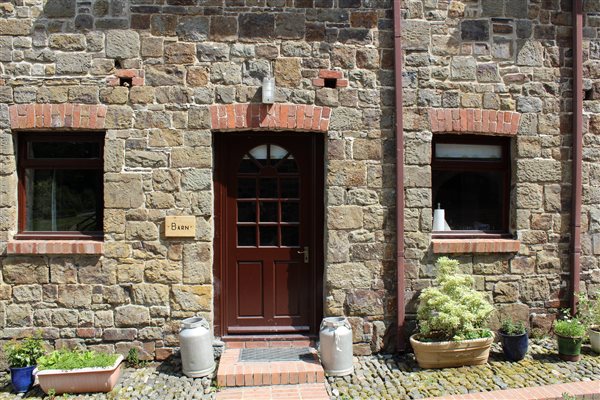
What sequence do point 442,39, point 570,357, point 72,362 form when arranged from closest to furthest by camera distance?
1. point 72,362
2. point 570,357
3. point 442,39

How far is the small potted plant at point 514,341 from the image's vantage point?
493 centimetres

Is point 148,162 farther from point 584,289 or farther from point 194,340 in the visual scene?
point 584,289

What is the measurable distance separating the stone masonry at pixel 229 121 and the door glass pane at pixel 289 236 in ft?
1.41

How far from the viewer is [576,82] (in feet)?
17.8

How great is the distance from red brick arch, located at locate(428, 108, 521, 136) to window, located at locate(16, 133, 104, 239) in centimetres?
382

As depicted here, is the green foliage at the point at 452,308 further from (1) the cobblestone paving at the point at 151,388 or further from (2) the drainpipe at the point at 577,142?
(1) the cobblestone paving at the point at 151,388

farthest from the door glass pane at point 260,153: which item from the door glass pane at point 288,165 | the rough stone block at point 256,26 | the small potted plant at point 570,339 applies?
the small potted plant at point 570,339

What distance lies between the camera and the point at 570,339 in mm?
4906

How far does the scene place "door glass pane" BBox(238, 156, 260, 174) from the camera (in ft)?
17.6

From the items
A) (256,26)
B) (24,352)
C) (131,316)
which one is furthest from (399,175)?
(24,352)

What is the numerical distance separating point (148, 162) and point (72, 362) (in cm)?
214

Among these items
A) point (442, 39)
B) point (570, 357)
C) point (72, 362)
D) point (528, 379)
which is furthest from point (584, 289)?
point (72, 362)

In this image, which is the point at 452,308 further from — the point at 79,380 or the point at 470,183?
the point at 79,380

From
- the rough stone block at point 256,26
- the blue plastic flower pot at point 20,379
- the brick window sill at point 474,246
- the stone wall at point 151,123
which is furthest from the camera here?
the brick window sill at point 474,246
